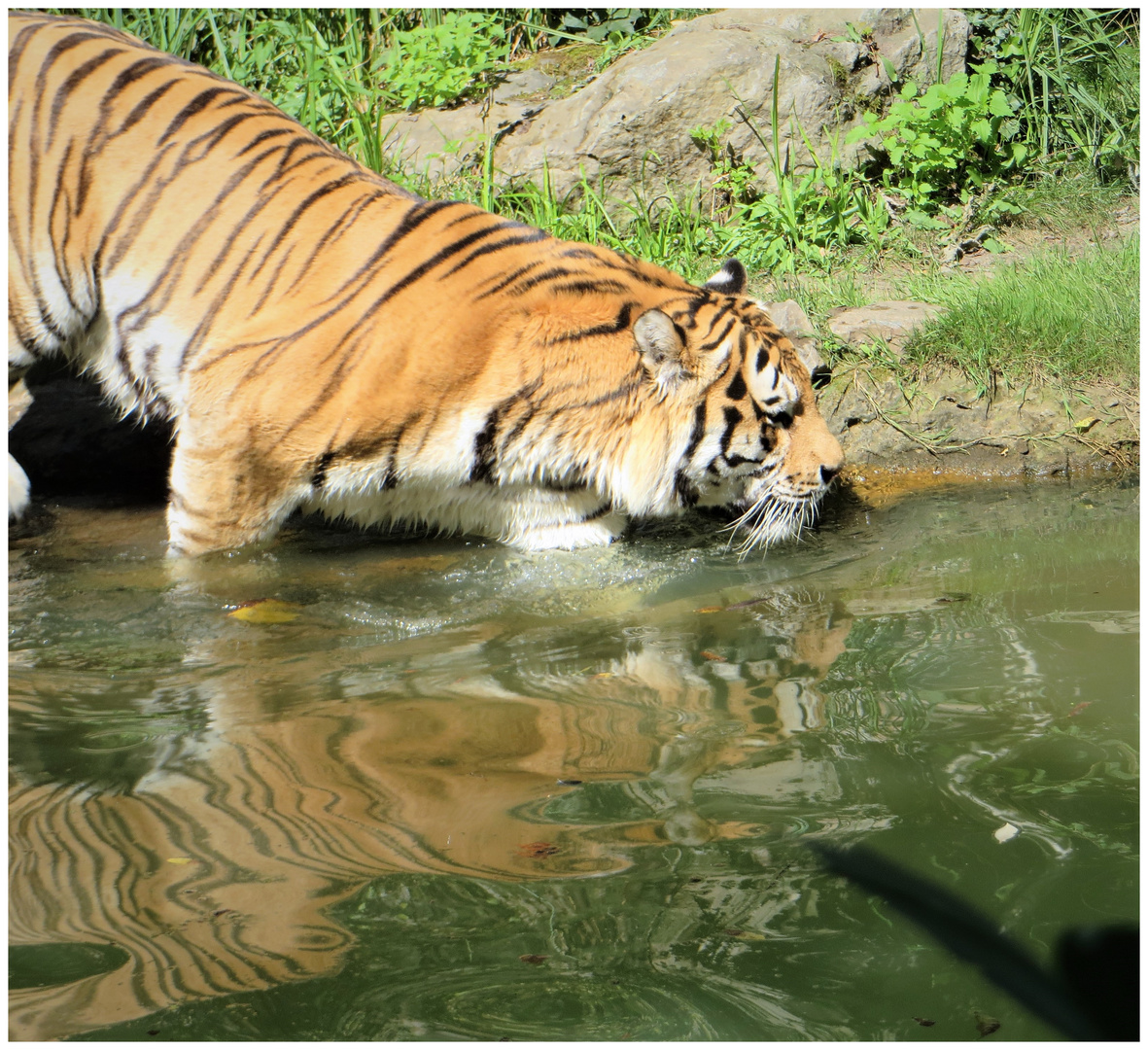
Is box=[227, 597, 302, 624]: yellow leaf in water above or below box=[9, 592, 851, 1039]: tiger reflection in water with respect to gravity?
below

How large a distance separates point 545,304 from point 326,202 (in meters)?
0.89

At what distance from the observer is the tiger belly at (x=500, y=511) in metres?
3.89

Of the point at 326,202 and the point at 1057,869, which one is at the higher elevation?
the point at 326,202

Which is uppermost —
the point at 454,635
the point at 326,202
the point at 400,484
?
the point at 326,202

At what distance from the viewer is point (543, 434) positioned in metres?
3.73

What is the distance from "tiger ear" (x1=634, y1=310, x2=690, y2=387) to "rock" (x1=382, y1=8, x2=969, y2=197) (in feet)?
8.84

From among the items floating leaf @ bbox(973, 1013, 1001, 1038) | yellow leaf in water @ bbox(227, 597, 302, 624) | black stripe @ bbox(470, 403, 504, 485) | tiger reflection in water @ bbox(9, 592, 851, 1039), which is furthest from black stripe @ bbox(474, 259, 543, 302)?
floating leaf @ bbox(973, 1013, 1001, 1038)

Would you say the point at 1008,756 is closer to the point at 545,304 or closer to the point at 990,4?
the point at 545,304

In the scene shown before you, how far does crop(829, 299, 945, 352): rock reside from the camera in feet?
15.9

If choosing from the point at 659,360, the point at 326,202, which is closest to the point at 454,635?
the point at 659,360

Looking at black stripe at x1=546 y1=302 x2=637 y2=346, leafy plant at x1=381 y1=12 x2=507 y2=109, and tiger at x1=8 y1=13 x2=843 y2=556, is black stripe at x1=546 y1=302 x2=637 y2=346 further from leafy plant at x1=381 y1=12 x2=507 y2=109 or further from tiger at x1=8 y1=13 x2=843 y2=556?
leafy plant at x1=381 y1=12 x2=507 y2=109

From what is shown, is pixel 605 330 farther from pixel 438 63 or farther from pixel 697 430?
pixel 438 63

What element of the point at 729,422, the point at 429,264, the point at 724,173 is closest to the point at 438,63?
the point at 724,173

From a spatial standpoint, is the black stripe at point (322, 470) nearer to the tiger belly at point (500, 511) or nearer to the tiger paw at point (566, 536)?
the tiger belly at point (500, 511)
